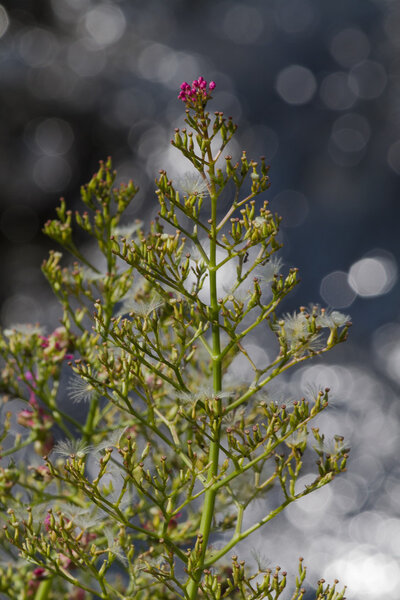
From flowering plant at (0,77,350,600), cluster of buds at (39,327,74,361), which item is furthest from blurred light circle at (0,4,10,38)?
flowering plant at (0,77,350,600)

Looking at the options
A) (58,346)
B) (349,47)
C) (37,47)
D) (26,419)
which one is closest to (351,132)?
(349,47)

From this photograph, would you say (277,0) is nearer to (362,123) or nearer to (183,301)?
(362,123)

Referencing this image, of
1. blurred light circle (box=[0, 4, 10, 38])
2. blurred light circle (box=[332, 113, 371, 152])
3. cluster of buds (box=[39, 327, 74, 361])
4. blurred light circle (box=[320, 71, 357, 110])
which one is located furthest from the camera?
blurred light circle (box=[0, 4, 10, 38])

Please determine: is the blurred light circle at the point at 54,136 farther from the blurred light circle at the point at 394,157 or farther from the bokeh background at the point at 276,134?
the blurred light circle at the point at 394,157

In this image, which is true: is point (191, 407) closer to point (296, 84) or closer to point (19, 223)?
point (19, 223)

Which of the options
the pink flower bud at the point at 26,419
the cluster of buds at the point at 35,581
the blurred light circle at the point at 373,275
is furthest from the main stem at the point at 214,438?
the blurred light circle at the point at 373,275

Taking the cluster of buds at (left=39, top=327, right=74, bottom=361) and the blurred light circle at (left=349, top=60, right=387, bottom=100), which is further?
the blurred light circle at (left=349, top=60, right=387, bottom=100)

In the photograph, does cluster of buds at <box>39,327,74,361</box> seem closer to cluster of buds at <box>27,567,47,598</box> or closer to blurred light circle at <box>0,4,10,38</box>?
cluster of buds at <box>27,567,47,598</box>

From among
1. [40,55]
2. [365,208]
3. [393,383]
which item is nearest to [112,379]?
[393,383]
